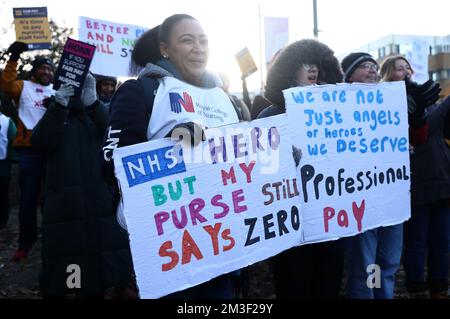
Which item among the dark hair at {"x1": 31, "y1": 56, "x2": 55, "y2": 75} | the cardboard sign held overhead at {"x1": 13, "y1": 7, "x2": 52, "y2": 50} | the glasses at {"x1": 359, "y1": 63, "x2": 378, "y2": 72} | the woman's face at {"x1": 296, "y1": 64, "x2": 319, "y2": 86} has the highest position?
the cardboard sign held overhead at {"x1": 13, "y1": 7, "x2": 52, "y2": 50}

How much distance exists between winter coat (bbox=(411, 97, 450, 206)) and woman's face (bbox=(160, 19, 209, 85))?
222 centimetres

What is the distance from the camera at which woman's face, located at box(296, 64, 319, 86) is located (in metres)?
2.74

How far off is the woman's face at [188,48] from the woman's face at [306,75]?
0.77 meters

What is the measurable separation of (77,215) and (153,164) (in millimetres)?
1229

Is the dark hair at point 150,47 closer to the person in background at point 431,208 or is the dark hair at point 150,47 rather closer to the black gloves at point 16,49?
the person in background at point 431,208

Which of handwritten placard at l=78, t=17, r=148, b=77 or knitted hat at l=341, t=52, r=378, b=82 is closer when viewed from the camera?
knitted hat at l=341, t=52, r=378, b=82

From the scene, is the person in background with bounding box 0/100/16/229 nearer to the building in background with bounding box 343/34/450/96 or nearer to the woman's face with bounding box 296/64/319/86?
the woman's face with bounding box 296/64/319/86

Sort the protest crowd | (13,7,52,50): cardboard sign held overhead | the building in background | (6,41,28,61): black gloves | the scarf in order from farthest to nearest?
the building in background < (13,7,52,50): cardboard sign held overhead < (6,41,28,61): black gloves < the scarf < the protest crowd

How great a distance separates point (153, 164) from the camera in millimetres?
1923

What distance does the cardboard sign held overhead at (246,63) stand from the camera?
241 inches

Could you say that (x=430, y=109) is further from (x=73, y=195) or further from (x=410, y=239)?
(x=73, y=195)

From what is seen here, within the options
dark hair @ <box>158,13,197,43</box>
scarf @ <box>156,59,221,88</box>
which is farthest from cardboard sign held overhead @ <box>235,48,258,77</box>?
dark hair @ <box>158,13,197,43</box>

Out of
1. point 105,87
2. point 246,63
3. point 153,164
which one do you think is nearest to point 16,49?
point 105,87
